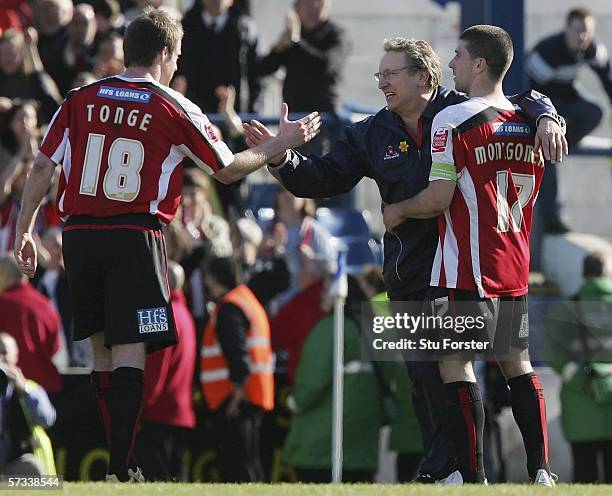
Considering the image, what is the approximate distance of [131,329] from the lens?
693cm

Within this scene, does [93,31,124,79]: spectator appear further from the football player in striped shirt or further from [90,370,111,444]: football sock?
the football player in striped shirt

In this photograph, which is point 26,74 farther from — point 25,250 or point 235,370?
point 25,250

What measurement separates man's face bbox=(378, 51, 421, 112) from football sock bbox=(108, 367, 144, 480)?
1988mm

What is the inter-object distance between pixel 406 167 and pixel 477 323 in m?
0.98

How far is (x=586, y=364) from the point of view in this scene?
11.0 m

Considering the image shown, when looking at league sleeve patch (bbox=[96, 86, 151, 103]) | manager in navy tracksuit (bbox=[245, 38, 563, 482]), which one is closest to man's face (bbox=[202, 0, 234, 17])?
manager in navy tracksuit (bbox=[245, 38, 563, 482])

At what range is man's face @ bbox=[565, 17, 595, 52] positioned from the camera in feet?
44.0

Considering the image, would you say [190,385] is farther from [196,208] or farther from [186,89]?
[186,89]

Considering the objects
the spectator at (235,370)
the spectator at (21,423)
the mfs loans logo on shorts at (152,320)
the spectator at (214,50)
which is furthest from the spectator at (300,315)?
the mfs loans logo on shorts at (152,320)

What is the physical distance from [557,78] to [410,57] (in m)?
6.23

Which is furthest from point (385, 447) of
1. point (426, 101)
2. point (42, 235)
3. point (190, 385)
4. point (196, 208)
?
point (426, 101)

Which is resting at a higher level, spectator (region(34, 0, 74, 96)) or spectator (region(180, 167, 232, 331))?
spectator (region(34, 0, 74, 96))

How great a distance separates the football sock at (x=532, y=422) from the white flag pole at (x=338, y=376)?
3.85 meters

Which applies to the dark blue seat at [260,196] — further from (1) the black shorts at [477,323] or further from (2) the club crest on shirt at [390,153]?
(1) the black shorts at [477,323]
